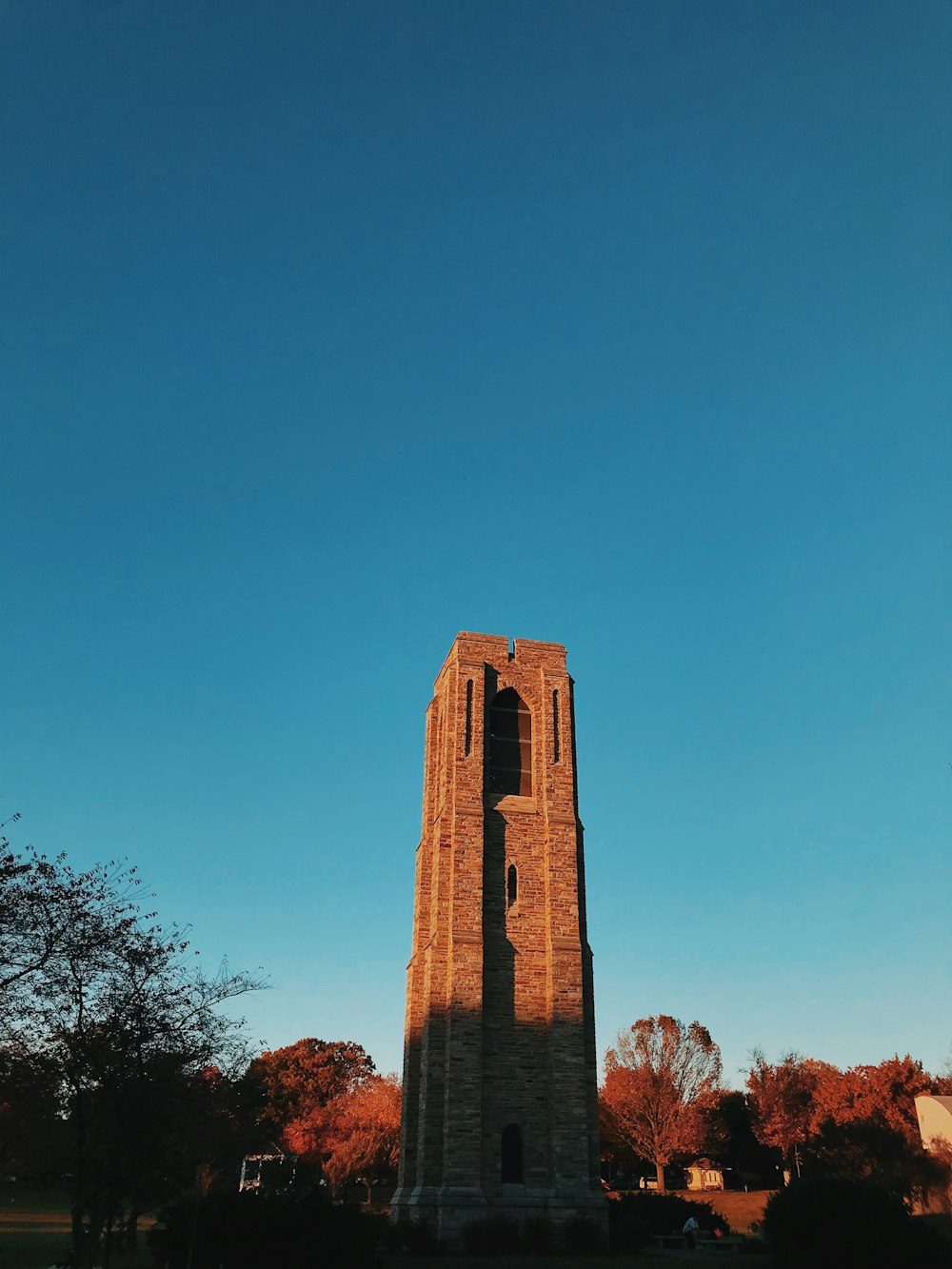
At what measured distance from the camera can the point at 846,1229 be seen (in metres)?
21.2

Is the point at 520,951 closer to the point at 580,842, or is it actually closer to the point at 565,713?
the point at 580,842

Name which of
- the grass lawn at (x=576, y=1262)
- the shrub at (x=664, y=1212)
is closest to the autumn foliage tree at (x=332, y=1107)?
the shrub at (x=664, y=1212)

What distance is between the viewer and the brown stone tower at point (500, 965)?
90.2ft

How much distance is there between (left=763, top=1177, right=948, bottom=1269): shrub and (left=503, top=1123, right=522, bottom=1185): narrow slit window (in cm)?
734

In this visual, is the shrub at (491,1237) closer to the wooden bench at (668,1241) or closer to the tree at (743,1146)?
the wooden bench at (668,1241)

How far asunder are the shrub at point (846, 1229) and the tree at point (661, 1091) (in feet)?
107

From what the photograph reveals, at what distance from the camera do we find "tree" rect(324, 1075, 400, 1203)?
48438 mm

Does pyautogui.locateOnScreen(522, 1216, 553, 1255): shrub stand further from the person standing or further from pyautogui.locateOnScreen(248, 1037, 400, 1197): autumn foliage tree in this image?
pyautogui.locateOnScreen(248, 1037, 400, 1197): autumn foliage tree

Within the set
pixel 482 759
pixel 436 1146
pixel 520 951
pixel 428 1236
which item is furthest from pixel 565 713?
pixel 428 1236

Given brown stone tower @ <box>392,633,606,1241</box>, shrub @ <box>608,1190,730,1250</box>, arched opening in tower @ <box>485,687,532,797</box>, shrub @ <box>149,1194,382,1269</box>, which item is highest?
arched opening in tower @ <box>485,687,532,797</box>

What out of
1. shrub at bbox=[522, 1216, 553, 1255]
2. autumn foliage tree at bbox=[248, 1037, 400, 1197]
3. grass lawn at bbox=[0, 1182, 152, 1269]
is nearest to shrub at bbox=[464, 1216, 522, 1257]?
shrub at bbox=[522, 1216, 553, 1255]

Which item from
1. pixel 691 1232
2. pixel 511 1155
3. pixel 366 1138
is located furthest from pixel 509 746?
pixel 366 1138

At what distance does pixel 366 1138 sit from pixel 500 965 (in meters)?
26.3

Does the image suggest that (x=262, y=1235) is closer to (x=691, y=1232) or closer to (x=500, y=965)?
(x=500, y=965)
